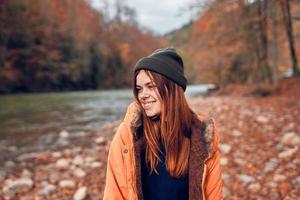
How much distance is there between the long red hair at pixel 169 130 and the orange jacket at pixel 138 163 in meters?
0.06

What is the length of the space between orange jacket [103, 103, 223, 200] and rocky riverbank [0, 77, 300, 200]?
82.7 inches

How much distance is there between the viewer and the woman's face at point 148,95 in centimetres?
223

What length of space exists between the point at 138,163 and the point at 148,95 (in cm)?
44

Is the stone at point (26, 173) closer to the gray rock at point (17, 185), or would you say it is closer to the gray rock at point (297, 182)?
the gray rock at point (17, 185)

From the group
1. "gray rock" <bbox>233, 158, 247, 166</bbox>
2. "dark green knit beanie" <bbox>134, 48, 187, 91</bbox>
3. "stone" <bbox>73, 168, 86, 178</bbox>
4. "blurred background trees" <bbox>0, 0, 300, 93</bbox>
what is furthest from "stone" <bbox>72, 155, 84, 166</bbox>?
"blurred background trees" <bbox>0, 0, 300, 93</bbox>

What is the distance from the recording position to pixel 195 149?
226 cm

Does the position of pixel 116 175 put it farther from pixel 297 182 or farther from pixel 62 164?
pixel 62 164

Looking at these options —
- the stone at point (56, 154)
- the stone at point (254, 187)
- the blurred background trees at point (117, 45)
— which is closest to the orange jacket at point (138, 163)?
the stone at point (254, 187)

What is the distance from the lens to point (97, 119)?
12891mm

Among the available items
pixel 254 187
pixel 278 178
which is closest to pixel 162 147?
pixel 254 187

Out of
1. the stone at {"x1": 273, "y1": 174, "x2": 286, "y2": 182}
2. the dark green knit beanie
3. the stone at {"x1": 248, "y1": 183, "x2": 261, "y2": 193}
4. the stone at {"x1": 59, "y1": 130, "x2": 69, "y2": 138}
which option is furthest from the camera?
the stone at {"x1": 59, "y1": 130, "x2": 69, "y2": 138}

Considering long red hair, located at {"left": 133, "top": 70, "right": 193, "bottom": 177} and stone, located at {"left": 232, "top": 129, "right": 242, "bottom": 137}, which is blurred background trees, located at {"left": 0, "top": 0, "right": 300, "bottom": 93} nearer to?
stone, located at {"left": 232, "top": 129, "right": 242, "bottom": 137}

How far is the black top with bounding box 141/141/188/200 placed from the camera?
228 centimetres

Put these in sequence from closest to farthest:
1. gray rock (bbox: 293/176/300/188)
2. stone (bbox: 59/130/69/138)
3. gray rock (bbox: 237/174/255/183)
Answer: gray rock (bbox: 293/176/300/188)
gray rock (bbox: 237/174/255/183)
stone (bbox: 59/130/69/138)
